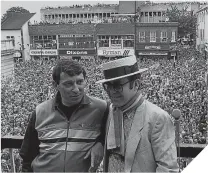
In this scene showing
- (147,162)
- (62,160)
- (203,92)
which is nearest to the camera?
(147,162)

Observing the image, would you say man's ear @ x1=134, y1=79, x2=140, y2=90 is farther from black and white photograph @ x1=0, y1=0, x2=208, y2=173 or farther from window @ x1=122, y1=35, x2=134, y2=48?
window @ x1=122, y1=35, x2=134, y2=48

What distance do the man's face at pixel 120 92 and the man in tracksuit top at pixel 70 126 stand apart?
0.46ft

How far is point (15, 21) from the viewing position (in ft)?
6.69

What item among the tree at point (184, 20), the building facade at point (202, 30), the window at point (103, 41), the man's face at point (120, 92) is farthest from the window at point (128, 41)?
the man's face at point (120, 92)

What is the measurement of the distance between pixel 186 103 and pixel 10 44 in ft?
9.84

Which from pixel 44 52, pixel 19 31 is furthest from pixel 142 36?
pixel 19 31

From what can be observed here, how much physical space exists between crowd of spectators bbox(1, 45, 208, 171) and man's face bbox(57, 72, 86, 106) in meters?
1.10

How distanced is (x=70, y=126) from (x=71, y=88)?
0.39ft

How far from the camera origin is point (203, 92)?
4094 millimetres

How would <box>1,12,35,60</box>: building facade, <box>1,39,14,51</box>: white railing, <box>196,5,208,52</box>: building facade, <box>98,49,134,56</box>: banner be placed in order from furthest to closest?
Result: <box>196,5,208,52</box>: building facade
<box>1,12,35,60</box>: building facade
<box>98,49,134,56</box>: banner
<box>1,39,14,51</box>: white railing

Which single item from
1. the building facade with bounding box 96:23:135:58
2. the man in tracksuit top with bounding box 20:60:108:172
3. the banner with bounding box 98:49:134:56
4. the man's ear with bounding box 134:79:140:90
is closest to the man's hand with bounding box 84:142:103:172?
the man in tracksuit top with bounding box 20:60:108:172

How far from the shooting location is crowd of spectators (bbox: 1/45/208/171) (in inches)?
95.1

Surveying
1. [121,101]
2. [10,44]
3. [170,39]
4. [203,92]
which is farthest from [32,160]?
[203,92]

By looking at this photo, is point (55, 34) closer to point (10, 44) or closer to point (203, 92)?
point (10, 44)
